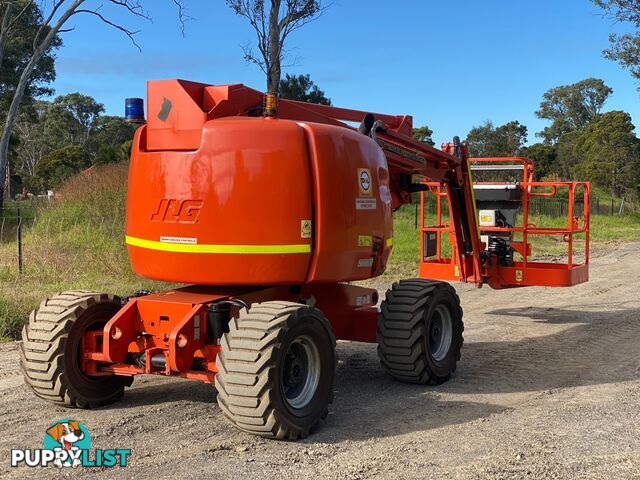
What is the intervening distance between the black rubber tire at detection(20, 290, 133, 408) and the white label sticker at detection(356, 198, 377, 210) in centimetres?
217

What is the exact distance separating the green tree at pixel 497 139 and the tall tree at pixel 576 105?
14.9 m

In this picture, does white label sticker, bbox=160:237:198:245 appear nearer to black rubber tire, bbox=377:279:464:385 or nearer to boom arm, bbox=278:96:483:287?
boom arm, bbox=278:96:483:287

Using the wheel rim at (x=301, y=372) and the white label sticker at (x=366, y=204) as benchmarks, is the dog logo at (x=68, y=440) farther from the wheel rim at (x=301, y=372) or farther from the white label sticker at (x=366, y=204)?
the white label sticker at (x=366, y=204)

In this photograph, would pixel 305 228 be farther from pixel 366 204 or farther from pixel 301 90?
pixel 301 90

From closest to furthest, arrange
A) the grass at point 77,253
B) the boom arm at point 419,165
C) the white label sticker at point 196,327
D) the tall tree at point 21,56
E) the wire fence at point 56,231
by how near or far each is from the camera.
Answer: the white label sticker at point 196,327
the boom arm at point 419,165
the grass at point 77,253
the wire fence at point 56,231
the tall tree at point 21,56

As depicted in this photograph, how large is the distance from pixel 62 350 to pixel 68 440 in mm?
723

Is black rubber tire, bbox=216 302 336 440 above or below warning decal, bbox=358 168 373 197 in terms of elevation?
below

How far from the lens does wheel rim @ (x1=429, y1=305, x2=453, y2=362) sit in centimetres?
648

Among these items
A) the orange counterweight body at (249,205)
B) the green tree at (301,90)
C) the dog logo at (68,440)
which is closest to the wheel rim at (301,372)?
the orange counterweight body at (249,205)

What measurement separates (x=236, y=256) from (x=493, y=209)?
19.2 ft

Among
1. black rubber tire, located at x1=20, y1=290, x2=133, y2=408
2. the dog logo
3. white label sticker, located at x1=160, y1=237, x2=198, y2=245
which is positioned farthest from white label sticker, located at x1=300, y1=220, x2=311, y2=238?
the dog logo

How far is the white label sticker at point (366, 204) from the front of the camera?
5.50 m

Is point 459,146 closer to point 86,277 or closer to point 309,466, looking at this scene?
point 309,466
